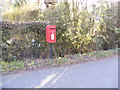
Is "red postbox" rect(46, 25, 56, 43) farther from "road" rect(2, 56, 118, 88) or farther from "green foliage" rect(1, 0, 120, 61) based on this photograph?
"road" rect(2, 56, 118, 88)

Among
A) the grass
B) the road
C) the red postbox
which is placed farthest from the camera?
the red postbox

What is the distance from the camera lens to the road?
3.73m

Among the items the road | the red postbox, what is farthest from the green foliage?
the road

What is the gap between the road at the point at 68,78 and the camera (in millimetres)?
3732

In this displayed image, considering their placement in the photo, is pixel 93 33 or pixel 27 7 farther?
pixel 93 33

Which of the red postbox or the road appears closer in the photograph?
the road

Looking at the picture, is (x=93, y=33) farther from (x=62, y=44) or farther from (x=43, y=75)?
(x=43, y=75)

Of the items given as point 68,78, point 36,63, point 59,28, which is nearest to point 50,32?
point 59,28

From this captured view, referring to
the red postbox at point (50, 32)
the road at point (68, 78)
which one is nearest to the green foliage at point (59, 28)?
the red postbox at point (50, 32)

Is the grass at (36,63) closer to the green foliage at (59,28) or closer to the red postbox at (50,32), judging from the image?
the green foliage at (59,28)

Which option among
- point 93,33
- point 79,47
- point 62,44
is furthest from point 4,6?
point 93,33

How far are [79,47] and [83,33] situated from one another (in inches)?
26.8

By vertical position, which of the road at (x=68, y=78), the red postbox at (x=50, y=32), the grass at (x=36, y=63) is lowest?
the road at (x=68, y=78)

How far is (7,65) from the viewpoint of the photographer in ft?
16.2
